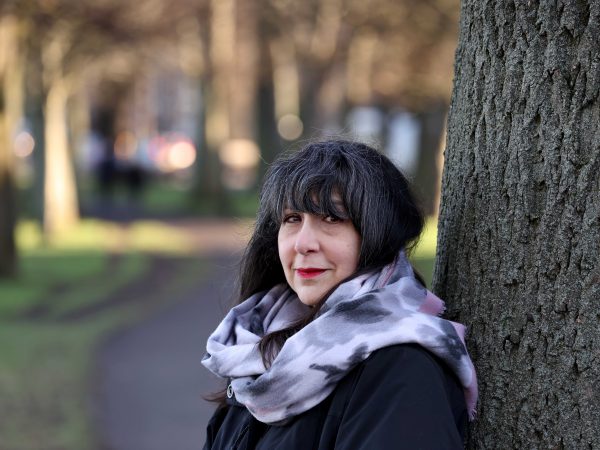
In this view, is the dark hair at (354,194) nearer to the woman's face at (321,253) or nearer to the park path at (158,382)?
the woman's face at (321,253)

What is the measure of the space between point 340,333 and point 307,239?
302 mm

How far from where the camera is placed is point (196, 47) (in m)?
31.6

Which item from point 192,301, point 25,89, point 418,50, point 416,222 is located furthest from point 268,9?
point 416,222

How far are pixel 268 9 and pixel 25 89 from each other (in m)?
5.86

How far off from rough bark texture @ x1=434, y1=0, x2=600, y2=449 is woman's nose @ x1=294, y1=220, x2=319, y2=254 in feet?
1.36

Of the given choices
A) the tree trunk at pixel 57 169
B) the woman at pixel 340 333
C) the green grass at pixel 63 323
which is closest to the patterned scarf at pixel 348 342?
the woman at pixel 340 333

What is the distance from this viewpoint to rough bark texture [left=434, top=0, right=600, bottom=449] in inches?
103

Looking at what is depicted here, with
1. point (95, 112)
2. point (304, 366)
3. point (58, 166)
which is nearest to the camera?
point (304, 366)

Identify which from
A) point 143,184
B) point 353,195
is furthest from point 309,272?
point 143,184

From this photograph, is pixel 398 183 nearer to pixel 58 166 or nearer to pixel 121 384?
pixel 121 384

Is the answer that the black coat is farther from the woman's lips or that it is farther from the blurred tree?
the blurred tree

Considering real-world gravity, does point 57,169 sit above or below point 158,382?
above

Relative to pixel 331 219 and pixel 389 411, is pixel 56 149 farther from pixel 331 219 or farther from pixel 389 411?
pixel 389 411

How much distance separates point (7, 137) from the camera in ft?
57.0
